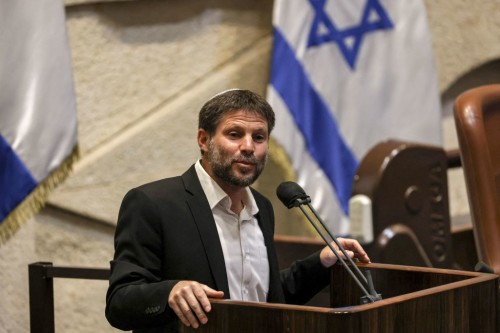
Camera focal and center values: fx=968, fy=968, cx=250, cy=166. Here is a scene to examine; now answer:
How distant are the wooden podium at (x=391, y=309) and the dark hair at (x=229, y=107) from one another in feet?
1.26

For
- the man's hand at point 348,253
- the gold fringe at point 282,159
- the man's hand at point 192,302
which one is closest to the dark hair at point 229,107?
the man's hand at point 348,253

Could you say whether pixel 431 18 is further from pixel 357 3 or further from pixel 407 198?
pixel 407 198

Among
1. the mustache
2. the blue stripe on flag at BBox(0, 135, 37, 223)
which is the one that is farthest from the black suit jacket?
the blue stripe on flag at BBox(0, 135, 37, 223)

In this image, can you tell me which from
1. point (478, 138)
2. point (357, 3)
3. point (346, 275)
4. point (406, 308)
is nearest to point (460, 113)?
point (478, 138)

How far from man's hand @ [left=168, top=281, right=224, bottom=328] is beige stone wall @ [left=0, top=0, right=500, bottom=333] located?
Answer: 1.82 m

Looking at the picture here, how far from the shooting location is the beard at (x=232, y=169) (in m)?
2.01

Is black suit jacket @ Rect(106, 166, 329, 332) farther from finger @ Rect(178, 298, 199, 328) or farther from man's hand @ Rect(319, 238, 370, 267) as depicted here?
man's hand @ Rect(319, 238, 370, 267)

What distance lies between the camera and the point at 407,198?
3158mm

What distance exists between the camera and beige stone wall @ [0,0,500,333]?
351 centimetres

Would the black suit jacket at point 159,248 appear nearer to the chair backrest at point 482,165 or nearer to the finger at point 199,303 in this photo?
the finger at point 199,303

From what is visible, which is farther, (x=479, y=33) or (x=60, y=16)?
(x=479, y=33)

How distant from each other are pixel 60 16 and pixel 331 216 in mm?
1324

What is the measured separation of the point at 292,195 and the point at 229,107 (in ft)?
0.83

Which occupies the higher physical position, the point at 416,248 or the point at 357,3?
the point at 357,3
